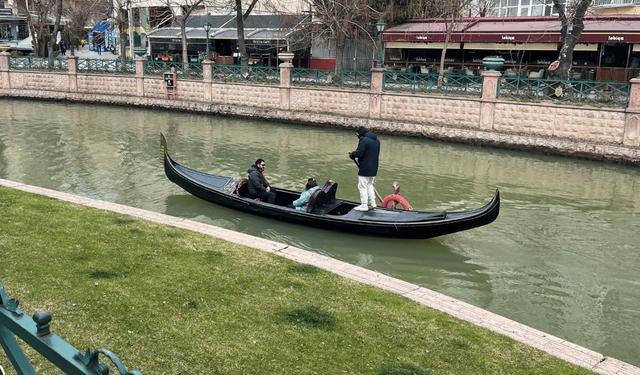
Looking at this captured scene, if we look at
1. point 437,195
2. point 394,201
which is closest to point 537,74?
point 437,195

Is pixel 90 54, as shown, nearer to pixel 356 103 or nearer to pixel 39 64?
pixel 39 64

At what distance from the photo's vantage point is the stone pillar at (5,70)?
113 feet

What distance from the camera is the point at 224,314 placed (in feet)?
20.8

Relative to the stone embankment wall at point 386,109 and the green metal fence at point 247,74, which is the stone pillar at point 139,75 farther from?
the green metal fence at point 247,74

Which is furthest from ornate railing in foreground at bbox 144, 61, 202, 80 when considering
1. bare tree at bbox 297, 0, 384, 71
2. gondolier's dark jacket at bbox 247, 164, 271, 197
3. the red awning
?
gondolier's dark jacket at bbox 247, 164, 271, 197

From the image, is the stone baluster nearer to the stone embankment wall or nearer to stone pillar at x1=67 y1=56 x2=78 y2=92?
the stone embankment wall

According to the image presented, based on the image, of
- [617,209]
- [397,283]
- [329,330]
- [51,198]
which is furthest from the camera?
[617,209]

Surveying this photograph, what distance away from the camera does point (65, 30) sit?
52906mm

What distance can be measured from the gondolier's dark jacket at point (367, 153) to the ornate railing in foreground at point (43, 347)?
9.02 metres

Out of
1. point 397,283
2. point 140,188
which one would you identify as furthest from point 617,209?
point 140,188

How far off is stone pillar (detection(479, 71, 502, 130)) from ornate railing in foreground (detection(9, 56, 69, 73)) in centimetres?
2369

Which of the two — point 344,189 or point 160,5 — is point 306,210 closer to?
point 344,189

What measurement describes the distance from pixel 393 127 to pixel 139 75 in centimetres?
1500

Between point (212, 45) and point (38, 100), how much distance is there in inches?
504
